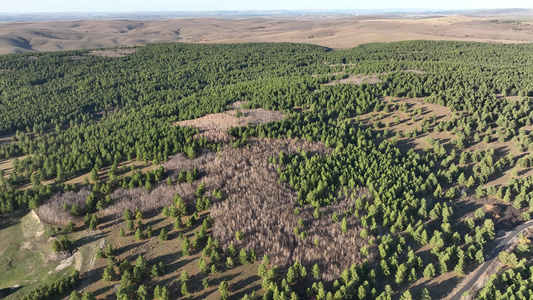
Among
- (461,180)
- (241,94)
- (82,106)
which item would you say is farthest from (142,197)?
(82,106)

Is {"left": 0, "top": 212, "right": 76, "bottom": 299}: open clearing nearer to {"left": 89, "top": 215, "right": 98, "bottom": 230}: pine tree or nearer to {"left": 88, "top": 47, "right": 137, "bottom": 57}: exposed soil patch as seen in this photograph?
{"left": 89, "top": 215, "right": 98, "bottom": 230}: pine tree

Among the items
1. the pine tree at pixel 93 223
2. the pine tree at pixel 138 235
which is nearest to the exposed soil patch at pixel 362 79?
the pine tree at pixel 138 235

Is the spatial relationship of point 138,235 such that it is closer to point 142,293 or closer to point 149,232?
point 149,232

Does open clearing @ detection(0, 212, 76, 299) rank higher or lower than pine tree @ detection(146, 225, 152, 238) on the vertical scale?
lower

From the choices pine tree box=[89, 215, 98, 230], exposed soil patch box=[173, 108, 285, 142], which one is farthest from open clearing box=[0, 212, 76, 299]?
exposed soil patch box=[173, 108, 285, 142]

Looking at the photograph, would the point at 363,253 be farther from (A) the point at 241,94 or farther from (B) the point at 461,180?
(A) the point at 241,94

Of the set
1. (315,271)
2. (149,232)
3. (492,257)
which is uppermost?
(149,232)

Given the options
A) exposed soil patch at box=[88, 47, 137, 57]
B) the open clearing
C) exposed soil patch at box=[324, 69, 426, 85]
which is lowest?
the open clearing

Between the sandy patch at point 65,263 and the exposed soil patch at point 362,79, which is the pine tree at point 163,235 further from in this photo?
the exposed soil patch at point 362,79

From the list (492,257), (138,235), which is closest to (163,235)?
(138,235)

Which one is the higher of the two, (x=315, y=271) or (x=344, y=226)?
(x=344, y=226)
